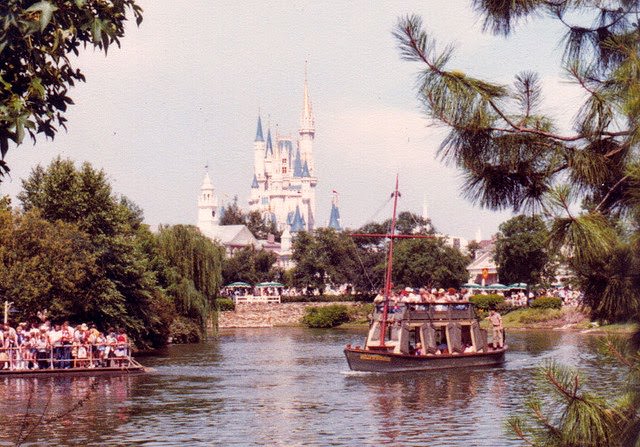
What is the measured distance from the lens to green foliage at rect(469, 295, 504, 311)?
10106 centimetres

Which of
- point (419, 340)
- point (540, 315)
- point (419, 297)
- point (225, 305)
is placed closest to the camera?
point (419, 297)

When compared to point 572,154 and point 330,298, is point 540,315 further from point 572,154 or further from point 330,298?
point 572,154

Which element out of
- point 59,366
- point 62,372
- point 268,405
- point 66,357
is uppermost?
point 66,357

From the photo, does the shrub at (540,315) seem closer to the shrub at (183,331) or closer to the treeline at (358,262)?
the treeline at (358,262)

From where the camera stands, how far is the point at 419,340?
166ft

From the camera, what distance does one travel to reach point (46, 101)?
1141 centimetres

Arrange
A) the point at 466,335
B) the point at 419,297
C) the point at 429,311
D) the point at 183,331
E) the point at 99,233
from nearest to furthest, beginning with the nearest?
1. the point at 429,311
2. the point at 419,297
3. the point at 466,335
4. the point at 99,233
5. the point at 183,331

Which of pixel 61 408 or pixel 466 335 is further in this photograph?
pixel 466 335

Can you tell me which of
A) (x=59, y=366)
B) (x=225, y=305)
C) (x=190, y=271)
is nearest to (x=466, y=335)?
(x=59, y=366)

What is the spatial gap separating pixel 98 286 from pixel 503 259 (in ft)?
222

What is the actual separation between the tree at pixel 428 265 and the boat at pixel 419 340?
69383 millimetres

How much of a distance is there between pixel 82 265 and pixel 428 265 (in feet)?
230

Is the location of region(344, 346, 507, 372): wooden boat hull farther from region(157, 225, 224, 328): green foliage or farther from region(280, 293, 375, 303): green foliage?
region(280, 293, 375, 303): green foliage

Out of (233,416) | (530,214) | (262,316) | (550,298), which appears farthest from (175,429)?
(262,316)
